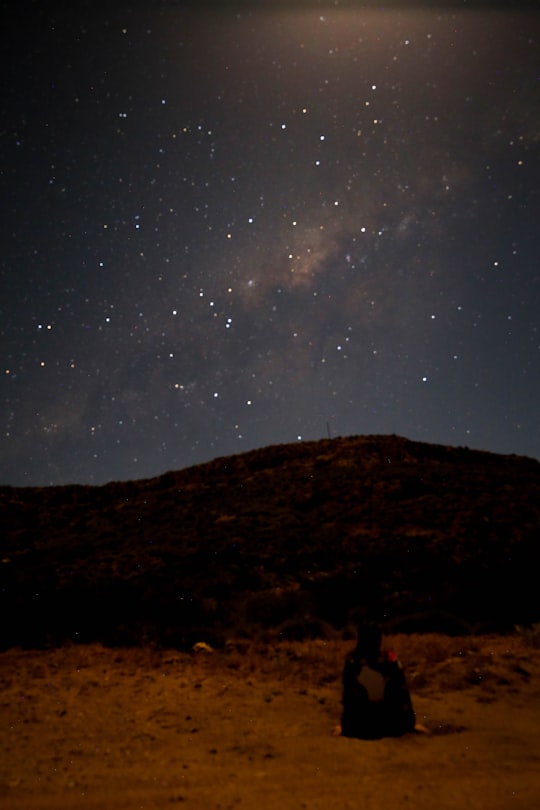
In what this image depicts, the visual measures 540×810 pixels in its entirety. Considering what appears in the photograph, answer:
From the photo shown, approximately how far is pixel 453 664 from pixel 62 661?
719 centimetres

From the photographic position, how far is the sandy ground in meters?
4.46

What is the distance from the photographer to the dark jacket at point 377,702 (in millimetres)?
5523

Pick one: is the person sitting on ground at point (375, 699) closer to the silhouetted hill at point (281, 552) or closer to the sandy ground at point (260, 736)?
the sandy ground at point (260, 736)

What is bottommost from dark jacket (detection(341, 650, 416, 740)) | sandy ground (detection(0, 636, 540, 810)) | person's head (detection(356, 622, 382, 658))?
sandy ground (detection(0, 636, 540, 810))

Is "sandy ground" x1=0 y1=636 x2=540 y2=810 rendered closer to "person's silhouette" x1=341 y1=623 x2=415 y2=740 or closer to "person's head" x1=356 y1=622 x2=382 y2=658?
"person's silhouette" x1=341 y1=623 x2=415 y2=740

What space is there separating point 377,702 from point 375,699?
1.3 inches

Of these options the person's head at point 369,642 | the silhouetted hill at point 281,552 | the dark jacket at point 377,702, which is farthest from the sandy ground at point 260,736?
the silhouetted hill at point 281,552

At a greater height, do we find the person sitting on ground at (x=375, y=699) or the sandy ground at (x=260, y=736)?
the person sitting on ground at (x=375, y=699)

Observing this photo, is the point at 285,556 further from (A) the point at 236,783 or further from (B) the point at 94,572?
(A) the point at 236,783

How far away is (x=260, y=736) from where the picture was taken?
19.8ft

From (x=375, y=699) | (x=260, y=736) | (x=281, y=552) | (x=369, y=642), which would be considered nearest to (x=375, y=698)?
(x=375, y=699)

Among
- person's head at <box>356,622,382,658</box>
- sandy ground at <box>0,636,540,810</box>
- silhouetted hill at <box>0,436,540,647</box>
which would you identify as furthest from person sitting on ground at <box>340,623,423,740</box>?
silhouetted hill at <box>0,436,540,647</box>

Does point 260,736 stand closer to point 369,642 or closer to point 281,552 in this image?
point 369,642

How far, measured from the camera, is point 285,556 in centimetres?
1477
